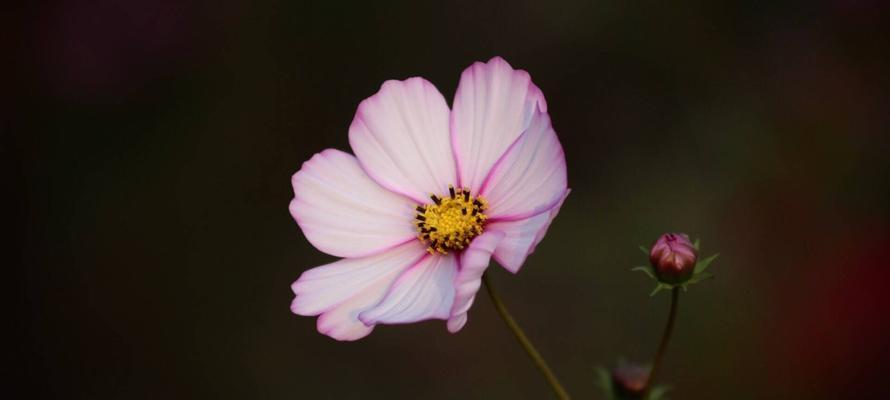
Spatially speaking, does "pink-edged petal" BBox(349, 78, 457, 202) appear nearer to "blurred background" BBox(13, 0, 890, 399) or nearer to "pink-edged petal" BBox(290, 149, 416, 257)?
"pink-edged petal" BBox(290, 149, 416, 257)

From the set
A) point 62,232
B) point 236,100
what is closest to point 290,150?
point 236,100

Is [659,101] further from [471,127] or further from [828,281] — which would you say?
[471,127]

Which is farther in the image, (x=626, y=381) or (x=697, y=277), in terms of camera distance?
(x=626, y=381)

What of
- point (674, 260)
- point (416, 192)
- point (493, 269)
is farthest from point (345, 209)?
point (493, 269)

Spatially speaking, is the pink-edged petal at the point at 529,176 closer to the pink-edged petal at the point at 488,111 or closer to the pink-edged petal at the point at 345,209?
the pink-edged petal at the point at 488,111

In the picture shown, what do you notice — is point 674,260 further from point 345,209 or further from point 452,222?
point 345,209

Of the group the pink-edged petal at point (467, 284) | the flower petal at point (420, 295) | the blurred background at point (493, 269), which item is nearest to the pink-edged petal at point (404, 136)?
the flower petal at point (420, 295)

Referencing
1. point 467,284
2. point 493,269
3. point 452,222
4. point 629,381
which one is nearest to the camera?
point 467,284
